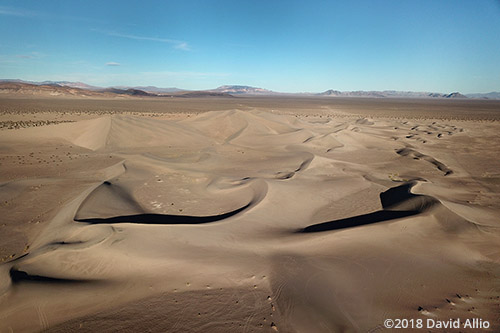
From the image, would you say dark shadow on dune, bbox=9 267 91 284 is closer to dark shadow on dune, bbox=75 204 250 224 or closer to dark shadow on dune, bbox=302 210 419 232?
dark shadow on dune, bbox=75 204 250 224

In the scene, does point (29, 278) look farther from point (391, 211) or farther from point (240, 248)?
point (391, 211)

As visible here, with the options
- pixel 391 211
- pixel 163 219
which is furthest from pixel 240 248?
pixel 391 211

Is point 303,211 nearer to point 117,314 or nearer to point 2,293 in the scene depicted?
point 117,314

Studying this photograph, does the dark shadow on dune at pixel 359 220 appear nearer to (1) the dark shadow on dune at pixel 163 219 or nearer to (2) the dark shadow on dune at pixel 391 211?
(2) the dark shadow on dune at pixel 391 211

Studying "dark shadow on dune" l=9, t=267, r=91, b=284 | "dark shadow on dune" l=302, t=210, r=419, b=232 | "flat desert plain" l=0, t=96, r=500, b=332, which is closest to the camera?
"flat desert plain" l=0, t=96, r=500, b=332

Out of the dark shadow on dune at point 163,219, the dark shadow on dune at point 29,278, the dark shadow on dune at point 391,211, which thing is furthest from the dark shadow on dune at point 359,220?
the dark shadow on dune at point 29,278

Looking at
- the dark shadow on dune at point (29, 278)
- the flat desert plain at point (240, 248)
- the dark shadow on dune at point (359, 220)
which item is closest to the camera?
the flat desert plain at point (240, 248)

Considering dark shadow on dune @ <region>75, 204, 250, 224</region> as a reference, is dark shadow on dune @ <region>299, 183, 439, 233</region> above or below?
above

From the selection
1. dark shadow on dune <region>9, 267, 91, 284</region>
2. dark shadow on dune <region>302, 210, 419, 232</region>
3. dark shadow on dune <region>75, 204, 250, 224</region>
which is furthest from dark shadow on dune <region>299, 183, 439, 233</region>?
dark shadow on dune <region>9, 267, 91, 284</region>
